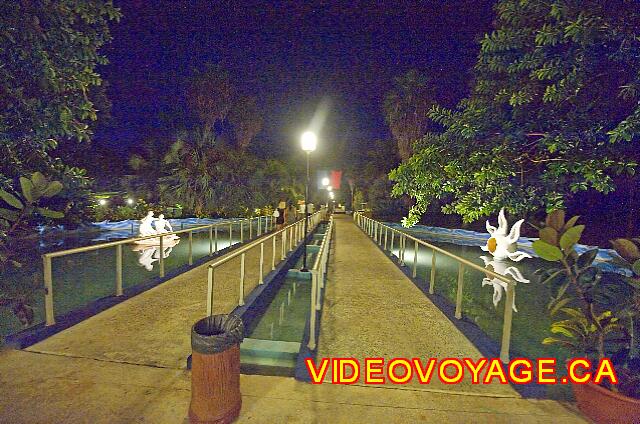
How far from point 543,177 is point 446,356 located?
2868mm

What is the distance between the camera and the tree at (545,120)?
13.9 feet

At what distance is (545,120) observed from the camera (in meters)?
5.09

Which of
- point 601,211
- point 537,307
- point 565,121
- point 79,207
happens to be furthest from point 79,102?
point 601,211

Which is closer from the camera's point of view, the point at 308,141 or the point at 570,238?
the point at 570,238

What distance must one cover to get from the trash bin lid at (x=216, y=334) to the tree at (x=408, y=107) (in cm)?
2582

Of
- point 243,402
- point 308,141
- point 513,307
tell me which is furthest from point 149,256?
point 513,307

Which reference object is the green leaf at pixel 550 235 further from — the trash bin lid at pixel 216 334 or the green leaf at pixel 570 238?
the trash bin lid at pixel 216 334

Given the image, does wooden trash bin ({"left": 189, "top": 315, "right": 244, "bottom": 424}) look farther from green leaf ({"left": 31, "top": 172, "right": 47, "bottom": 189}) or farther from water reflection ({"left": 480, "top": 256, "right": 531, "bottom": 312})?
water reflection ({"left": 480, "top": 256, "right": 531, "bottom": 312})

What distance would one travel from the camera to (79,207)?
9117mm

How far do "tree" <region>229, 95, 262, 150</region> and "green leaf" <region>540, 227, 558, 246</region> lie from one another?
30801 mm

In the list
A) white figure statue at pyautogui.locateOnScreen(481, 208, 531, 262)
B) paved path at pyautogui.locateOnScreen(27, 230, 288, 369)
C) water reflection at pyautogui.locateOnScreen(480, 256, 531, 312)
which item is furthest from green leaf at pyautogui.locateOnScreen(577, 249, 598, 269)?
white figure statue at pyautogui.locateOnScreen(481, 208, 531, 262)

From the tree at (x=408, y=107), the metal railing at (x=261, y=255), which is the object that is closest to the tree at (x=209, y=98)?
the tree at (x=408, y=107)

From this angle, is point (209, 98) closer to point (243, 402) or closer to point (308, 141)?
point (308, 141)

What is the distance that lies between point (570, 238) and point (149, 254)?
11986 mm
